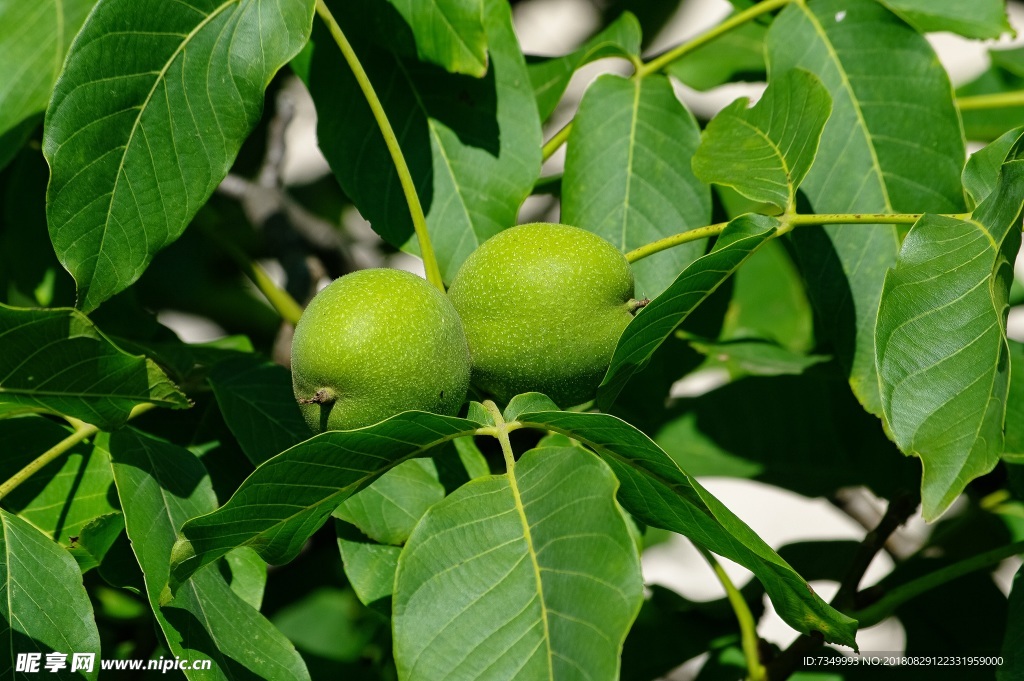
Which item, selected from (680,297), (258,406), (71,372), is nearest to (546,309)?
(680,297)

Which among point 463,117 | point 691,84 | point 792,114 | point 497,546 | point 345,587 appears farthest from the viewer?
point 345,587

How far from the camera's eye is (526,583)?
2.93ft

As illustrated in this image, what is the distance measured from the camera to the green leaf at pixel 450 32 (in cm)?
A: 128

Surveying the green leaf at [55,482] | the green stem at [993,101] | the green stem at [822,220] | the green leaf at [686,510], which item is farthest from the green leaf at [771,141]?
the green leaf at [55,482]

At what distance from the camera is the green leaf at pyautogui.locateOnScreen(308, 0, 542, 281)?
4.41ft

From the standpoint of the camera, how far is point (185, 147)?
1116 millimetres

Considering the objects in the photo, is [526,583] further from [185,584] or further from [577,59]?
[577,59]

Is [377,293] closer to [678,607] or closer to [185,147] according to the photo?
[185,147]

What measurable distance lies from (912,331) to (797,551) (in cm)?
84

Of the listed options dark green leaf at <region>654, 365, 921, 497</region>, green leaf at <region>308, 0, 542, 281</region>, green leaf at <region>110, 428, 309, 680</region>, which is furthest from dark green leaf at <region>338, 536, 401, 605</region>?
dark green leaf at <region>654, 365, 921, 497</region>

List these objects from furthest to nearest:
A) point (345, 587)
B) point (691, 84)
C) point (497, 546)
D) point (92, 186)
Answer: point (345, 587), point (691, 84), point (92, 186), point (497, 546)

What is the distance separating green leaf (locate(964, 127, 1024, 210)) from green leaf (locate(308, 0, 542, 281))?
0.56 meters

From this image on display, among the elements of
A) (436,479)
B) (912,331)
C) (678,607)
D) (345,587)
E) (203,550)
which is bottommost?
(345,587)

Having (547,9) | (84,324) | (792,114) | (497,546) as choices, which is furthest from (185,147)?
(547,9)
